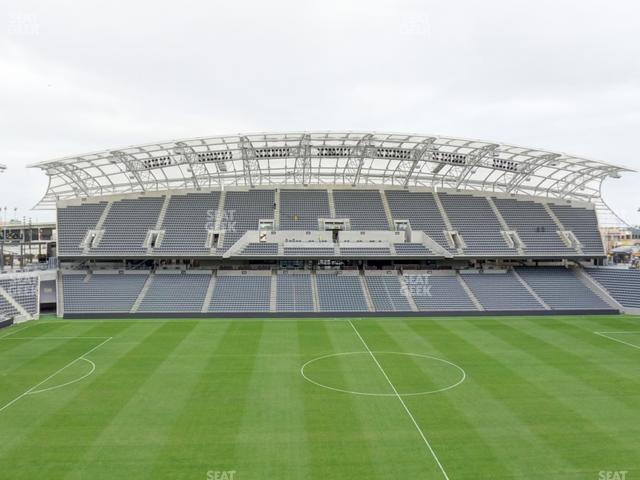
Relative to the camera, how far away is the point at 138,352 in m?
23.6

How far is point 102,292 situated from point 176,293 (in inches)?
220

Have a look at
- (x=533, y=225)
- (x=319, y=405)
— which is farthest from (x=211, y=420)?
(x=533, y=225)

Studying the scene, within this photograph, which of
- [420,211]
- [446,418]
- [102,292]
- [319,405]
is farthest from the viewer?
[420,211]

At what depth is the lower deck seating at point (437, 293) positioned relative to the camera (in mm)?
34812

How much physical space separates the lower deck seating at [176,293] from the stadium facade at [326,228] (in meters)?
0.15

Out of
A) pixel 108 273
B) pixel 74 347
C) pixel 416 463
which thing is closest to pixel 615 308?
pixel 416 463

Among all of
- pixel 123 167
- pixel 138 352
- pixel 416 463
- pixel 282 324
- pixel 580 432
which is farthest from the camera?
pixel 123 167

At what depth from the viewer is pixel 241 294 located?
118 feet

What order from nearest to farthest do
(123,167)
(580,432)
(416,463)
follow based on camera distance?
(416,463), (580,432), (123,167)

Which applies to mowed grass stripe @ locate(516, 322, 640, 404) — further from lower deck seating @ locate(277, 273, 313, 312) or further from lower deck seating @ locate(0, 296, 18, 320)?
lower deck seating @ locate(0, 296, 18, 320)

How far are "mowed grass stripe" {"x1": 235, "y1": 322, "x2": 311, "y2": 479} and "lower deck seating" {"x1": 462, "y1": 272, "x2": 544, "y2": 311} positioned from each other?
Answer: 1900 cm

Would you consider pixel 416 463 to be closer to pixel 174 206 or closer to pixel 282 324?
pixel 282 324

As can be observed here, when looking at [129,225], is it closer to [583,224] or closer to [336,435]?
[336,435]

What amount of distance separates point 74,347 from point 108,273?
1494cm
